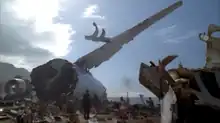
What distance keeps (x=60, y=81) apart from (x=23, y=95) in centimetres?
1314

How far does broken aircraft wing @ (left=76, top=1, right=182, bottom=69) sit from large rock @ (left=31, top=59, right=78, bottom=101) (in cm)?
526

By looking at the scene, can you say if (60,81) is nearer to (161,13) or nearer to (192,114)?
(161,13)

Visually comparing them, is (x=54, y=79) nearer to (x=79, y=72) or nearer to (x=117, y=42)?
(x=79, y=72)

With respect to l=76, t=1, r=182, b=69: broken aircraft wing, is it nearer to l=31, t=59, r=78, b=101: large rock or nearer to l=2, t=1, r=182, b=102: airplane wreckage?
l=2, t=1, r=182, b=102: airplane wreckage

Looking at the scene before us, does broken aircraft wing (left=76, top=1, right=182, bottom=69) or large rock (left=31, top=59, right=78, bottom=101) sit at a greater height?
broken aircraft wing (left=76, top=1, right=182, bottom=69)

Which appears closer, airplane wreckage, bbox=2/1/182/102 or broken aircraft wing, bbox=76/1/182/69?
airplane wreckage, bbox=2/1/182/102

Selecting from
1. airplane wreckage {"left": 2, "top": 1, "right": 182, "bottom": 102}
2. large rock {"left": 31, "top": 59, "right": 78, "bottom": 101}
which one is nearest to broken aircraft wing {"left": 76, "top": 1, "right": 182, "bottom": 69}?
airplane wreckage {"left": 2, "top": 1, "right": 182, "bottom": 102}

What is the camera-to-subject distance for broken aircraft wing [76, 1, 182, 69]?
43.7 metres

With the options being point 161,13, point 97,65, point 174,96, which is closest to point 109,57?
point 97,65

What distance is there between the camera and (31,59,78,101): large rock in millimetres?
38469

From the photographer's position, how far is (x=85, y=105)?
17.4m

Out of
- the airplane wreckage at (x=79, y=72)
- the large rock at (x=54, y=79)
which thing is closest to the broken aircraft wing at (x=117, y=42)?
the airplane wreckage at (x=79, y=72)

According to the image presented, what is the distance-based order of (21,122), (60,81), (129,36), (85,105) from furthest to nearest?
(129,36) → (60,81) → (85,105) → (21,122)

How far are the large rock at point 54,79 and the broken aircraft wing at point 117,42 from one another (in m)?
5.26
